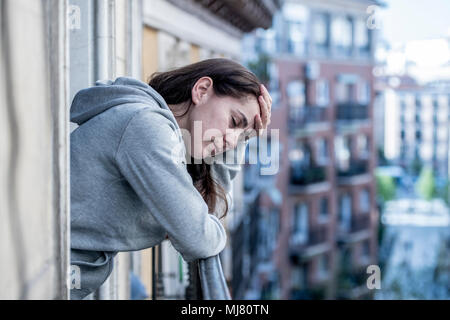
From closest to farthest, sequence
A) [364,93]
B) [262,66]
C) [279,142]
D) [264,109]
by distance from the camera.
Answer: [264,109] < [279,142] < [262,66] < [364,93]

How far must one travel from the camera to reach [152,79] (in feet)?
4.49

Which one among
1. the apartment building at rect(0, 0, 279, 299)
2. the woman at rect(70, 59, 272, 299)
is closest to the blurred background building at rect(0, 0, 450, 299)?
the apartment building at rect(0, 0, 279, 299)

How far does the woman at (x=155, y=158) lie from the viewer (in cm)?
100

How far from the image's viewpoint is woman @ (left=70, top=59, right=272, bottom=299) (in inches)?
39.5

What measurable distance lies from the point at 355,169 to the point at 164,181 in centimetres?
1391

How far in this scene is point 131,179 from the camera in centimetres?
102

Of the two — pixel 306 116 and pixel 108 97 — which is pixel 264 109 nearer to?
pixel 108 97

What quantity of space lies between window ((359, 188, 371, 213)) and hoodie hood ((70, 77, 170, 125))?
14.3 metres

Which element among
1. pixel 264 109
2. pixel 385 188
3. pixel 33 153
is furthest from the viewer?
pixel 385 188

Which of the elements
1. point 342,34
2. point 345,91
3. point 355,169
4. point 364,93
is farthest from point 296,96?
point 355,169

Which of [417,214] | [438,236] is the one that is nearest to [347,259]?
[438,236]

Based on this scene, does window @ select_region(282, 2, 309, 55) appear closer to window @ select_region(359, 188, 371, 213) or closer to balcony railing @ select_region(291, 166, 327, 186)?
balcony railing @ select_region(291, 166, 327, 186)

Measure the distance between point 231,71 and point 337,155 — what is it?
1343 centimetres
